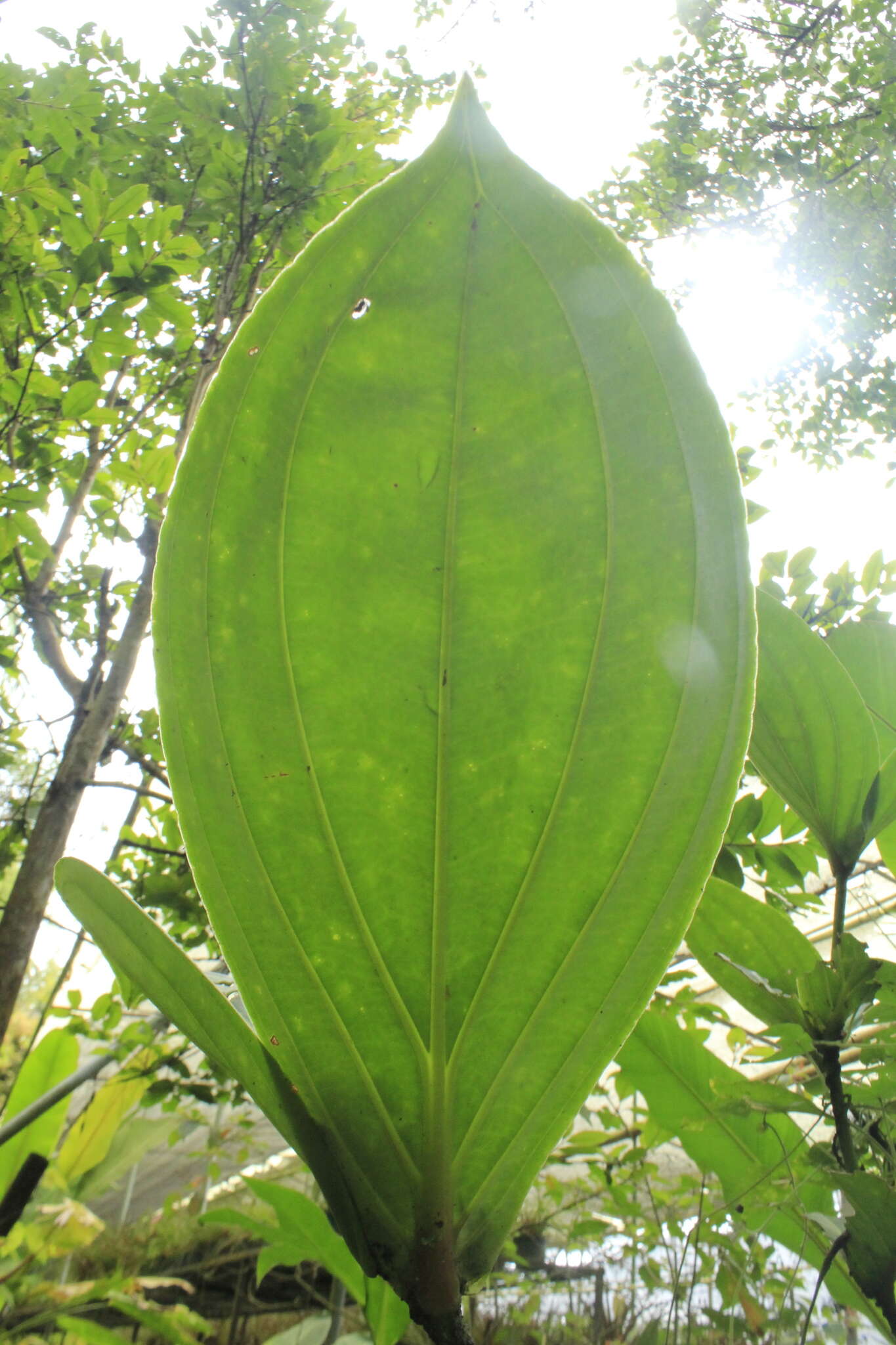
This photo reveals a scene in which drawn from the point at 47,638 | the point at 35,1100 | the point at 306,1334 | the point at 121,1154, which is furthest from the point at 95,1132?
the point at 47,638

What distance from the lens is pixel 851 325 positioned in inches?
157

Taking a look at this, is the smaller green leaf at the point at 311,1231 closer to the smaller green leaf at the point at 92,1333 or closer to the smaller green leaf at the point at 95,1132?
the smaller green leaf at the point at 92,1333

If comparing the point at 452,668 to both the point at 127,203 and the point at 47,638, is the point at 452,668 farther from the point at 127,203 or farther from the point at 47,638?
the point at 47,638

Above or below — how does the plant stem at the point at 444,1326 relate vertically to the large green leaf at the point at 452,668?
below

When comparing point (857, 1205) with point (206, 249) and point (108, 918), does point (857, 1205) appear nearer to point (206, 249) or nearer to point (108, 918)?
point (108, 918)

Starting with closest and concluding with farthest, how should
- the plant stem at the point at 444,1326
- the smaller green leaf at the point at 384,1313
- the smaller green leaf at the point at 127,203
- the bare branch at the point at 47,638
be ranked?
the plant stem at the point at 444,1326
the smaller green leaf at the point at 384,1313
the smaller green leaf at the point at 127,203
the bare branch at the point at 47,638

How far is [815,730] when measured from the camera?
1.16ft

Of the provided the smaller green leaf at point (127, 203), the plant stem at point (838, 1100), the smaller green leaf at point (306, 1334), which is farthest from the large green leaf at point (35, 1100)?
the smaller green leaf at point (127, 203)

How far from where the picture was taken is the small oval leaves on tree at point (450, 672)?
215 millimetres

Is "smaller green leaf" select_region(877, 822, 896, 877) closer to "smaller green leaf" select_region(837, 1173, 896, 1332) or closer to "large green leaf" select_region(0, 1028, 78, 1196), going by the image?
"smaller green leaf" select_region(837, 1173, 896, 1332)

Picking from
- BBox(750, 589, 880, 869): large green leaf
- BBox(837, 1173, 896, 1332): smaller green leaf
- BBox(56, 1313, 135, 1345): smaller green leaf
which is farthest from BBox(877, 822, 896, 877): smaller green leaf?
BBox(56, 1313, 135, 1345): smaller green leaf

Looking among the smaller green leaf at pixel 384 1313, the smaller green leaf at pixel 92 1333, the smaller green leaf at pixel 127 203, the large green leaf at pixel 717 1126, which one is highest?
the smaller green leaf at pixel 127 203

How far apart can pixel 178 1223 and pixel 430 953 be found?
3.68 m

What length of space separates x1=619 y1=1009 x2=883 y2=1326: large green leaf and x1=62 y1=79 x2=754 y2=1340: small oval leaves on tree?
267 mm
